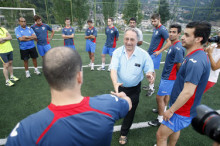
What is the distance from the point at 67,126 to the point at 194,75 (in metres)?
1.67

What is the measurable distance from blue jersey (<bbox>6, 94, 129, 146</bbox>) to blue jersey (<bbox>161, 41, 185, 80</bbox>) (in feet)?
8.35

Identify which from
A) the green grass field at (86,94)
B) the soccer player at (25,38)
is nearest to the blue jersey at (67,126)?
the green grass field at (86,94)

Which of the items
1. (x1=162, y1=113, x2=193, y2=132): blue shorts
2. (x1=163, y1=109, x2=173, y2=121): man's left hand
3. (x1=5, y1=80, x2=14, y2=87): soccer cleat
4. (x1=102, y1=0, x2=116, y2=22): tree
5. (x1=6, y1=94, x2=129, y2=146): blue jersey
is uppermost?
(x1=102, y1=0, x2=116, y2=22): tree

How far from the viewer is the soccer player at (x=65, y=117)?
915 mm

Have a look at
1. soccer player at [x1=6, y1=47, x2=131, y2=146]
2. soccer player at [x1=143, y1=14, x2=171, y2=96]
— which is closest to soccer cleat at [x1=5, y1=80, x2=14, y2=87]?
soccer player at [x1=143, y1=14, x2=171, y2=96]

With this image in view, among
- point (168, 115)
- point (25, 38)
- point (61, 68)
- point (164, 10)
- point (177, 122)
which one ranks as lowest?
point (177, 122)

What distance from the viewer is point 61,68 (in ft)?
3.31

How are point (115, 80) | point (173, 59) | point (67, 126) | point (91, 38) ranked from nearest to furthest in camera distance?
point (67, 126), point (115, 80), point (173, 59), point (91, 38)

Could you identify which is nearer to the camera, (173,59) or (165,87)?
(173,59)

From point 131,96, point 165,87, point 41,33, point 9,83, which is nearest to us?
point 131,96

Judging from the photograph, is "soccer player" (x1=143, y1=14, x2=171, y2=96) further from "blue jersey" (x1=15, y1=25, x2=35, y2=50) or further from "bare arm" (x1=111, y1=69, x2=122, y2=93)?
"blue jersey" (x1=15, y1=25, x2=35, y2=50)

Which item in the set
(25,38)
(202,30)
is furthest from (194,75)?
(25,38)

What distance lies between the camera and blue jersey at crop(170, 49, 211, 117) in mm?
1802

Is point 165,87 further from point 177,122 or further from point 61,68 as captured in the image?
point 61,68
